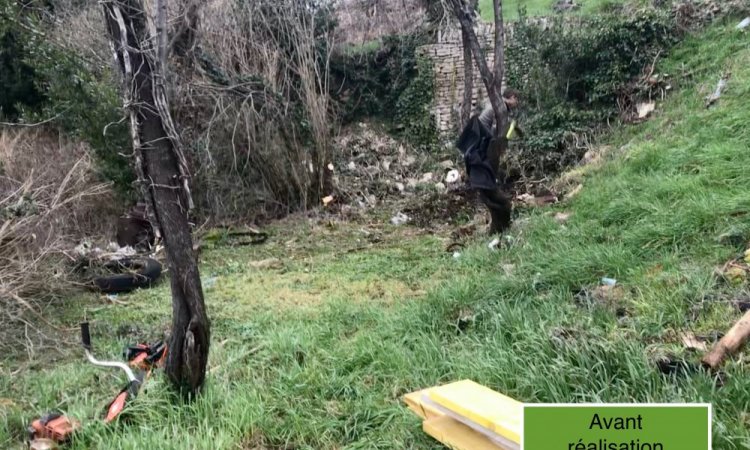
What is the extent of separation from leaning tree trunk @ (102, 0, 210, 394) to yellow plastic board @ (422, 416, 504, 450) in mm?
1310

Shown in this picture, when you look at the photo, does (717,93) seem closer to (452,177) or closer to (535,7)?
(452,177)

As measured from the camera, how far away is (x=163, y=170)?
2846 mm

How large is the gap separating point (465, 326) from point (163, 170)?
2081mm

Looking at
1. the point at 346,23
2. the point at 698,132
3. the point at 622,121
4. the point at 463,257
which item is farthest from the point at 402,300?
the point at 346,23

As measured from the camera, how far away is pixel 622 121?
9133 mm

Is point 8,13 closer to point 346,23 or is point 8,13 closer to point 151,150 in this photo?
point 346,23

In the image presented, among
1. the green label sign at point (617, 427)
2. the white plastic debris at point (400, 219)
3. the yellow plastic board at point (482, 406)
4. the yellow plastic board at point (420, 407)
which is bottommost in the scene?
the white plastic debris at point (400, 219)

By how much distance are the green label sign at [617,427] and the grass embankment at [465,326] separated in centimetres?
81

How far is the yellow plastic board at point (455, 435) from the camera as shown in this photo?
2084 mm

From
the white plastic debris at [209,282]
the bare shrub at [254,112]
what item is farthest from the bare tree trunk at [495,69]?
the bare shrub at [254,112]

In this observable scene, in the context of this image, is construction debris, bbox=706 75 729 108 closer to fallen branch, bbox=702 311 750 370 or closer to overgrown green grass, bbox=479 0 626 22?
overgrown green grass, bbox=479 0 626 22

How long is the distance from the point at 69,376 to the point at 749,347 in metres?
3.79

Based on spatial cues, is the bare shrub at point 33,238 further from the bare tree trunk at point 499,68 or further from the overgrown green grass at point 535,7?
the overgrown green grass at point 535,7

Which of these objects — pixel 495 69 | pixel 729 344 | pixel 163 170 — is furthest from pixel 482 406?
pixel 495 69
